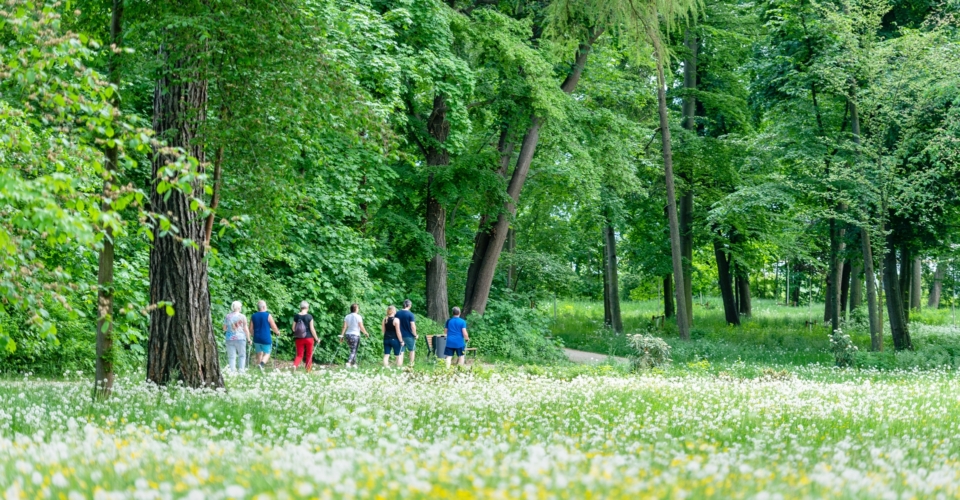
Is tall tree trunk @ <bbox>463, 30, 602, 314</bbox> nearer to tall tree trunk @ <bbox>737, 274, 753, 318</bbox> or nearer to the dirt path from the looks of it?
the dirt path

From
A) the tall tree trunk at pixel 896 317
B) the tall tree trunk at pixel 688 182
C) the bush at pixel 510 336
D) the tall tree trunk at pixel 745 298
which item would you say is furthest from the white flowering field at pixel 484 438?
the tall tree trunk at pixel 745 298

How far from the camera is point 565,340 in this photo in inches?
1350

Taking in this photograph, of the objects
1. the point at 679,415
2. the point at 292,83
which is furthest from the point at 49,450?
the point at 679,415

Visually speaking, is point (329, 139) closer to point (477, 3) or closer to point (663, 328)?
point (477, 3)

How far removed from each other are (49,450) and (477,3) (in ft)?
68.0

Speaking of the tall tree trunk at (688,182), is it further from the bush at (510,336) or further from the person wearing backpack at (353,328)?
the person wearing backpack at (353,328)

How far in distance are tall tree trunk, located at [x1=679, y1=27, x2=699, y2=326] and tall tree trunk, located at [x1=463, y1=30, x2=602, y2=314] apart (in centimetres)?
801

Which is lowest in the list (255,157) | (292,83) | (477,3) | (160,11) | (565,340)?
(565,340)

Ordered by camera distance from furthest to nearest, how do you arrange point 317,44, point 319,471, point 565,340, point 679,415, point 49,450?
point 565,340 → point 317,44 → point 679,415 → point 49,450 → point 319,471

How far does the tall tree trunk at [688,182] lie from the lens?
32938 mm

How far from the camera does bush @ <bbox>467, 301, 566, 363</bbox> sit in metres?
25.1

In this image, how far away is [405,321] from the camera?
19500 mm

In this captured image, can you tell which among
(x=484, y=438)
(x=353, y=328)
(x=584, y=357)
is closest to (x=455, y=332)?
(x=353, y=328)

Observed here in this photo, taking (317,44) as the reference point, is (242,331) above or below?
below
